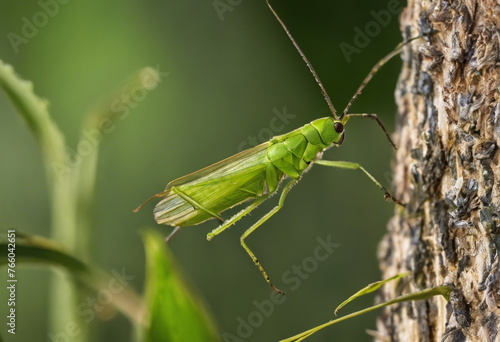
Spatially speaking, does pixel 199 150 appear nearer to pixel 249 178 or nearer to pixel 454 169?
pixel 249 178

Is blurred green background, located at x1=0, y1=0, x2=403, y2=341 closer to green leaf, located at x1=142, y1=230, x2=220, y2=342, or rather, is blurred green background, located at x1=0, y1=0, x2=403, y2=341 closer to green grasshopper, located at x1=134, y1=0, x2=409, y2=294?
green grasshopper, located at x1=134, y1=0, x2=409, y2=294

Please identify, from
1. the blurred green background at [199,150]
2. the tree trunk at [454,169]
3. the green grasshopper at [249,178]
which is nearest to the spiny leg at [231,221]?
the green grasshopper at [249,178]

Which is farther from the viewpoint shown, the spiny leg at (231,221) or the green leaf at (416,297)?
the spiny leg at (231,221)

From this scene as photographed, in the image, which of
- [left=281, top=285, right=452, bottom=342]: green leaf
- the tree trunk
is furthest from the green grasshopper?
[left=281, top=285, right=452, bottom=342]: green leaf

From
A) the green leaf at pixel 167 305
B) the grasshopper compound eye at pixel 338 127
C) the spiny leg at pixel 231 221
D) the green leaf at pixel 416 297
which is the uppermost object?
the grasshopper compound eye at pixel 338 127

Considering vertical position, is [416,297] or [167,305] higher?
[167,305]

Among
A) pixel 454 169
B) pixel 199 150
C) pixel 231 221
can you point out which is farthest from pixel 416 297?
pixel 199 150

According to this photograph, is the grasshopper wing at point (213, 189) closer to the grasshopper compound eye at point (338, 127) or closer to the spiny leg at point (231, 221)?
the spiny leg at point (231, 221)
